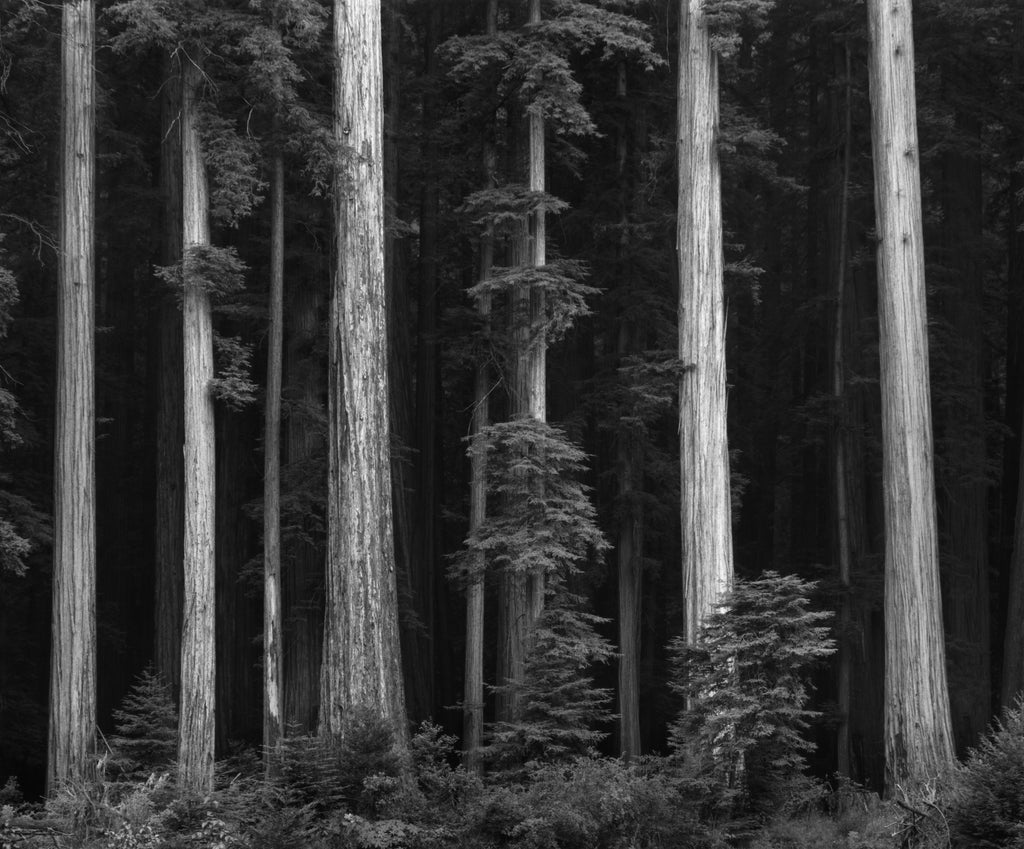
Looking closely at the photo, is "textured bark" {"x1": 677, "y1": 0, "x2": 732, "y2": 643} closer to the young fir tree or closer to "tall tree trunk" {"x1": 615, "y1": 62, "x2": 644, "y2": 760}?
the young fir tree

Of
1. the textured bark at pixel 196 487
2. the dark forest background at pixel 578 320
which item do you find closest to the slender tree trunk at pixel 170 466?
the dark forest background at pixel 578 320

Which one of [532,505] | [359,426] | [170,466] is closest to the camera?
[359,426]

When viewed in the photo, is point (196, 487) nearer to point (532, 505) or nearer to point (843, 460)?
point (532, 505)

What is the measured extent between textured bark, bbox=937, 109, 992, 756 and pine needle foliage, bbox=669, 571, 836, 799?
10.9m

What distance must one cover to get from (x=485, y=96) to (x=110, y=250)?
13.8 metres

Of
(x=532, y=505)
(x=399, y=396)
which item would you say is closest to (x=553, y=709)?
(x=532, y=505)

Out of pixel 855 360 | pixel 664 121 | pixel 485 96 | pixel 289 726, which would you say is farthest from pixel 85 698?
pixel 855 360

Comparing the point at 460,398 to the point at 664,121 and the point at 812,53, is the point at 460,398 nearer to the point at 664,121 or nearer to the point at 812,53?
the point at 664,121

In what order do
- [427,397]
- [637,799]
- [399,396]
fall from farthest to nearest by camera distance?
[427,397], [399,396], [637,799]

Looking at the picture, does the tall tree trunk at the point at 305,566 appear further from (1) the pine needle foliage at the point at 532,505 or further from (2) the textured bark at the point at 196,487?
(1) the pine needle foliage at the point at 532,505

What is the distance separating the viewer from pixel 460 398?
1107 inches

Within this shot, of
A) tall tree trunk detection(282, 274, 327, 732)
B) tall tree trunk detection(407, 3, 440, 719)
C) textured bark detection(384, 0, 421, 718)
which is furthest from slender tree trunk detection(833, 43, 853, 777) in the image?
tall tree trunk detection(282, 274, 327, 732)

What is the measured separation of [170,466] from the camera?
2034 cm

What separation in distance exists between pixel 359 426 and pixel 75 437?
3.75 metres
